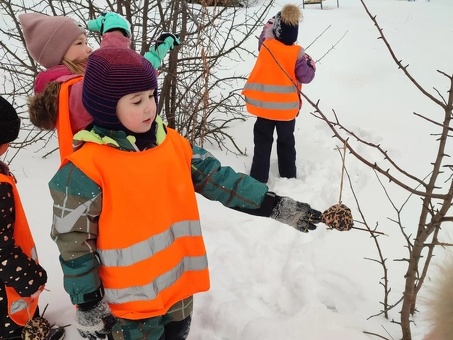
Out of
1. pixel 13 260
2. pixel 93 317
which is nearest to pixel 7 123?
pixel 13 260

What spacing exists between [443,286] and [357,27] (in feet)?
32.2

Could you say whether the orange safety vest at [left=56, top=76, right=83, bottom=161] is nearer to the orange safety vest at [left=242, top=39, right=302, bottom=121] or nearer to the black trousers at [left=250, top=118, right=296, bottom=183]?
the orange safety vest at [left=242, top=39, right=302, bottom=121]

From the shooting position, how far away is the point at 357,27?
32.2 feet

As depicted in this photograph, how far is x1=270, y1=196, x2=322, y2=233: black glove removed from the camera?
6.27ft

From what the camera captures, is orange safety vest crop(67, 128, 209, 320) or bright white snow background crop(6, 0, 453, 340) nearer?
orange safety vest crop(67, 128, 209, 320)

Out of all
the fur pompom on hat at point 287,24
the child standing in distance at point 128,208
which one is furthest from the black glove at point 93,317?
the fur pompom on hat at point 287,24

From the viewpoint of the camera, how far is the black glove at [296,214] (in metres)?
1.91

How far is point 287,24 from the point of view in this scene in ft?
12.3

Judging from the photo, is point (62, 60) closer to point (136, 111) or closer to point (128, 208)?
point (136, 111)

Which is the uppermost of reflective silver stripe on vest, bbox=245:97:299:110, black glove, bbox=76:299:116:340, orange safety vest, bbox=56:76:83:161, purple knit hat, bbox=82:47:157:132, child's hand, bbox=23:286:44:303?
Result: purple knit hat, bbox=82:47:157:132

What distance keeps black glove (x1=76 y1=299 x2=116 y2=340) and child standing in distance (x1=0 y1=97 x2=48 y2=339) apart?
30 centimetres

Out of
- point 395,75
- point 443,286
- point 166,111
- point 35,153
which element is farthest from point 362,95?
point 443,286

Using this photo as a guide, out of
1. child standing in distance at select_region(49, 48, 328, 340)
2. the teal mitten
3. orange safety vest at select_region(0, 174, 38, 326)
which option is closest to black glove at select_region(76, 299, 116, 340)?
child standing in distance at select_region(49, 48, 328, 340)

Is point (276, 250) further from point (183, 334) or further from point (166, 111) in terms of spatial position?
point (166, 111)
